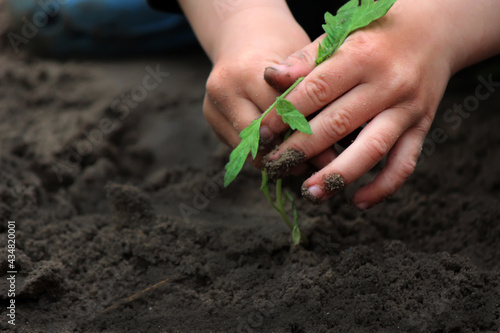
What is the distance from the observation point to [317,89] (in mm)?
1238

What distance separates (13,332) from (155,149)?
121 cm

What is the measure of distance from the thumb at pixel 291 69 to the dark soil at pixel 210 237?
497 millimetres

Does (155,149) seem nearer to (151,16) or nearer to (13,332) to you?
(151,16)

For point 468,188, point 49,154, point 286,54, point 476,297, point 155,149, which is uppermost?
point 286,54

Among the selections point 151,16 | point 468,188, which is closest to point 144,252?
point 468,188

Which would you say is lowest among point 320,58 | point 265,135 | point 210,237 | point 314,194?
point 210,237

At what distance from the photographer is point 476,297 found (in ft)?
3.95

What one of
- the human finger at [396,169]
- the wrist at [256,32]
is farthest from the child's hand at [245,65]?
the human finger at [396,169]

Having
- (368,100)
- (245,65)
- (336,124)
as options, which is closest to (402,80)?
(368,100)

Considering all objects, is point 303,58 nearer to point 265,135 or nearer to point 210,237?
point 265,135

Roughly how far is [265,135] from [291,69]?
0.62ft

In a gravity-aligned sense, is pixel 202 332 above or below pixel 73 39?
below

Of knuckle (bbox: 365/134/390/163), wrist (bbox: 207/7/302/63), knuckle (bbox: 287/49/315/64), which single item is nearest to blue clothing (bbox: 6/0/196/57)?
wrist (bbox: 207/7/302/63)

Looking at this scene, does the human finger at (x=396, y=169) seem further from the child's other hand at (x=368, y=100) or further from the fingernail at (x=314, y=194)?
the fingernail at (x=314, y=194)
